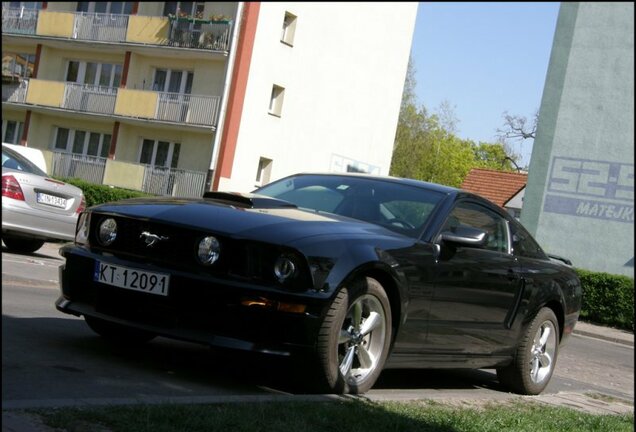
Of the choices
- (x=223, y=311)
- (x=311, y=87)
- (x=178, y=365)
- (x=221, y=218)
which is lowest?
(x=178, y=365)

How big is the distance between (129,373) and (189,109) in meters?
32.7

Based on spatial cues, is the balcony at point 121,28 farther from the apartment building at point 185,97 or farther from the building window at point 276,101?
the building window at point 276,101

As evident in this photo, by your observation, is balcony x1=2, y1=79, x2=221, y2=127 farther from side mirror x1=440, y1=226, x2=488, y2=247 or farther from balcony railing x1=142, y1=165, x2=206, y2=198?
side mirror x1=440, y1=226, x2=488, y2=247

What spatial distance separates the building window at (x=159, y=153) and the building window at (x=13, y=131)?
271 inches

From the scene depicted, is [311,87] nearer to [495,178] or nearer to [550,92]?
[550,92]

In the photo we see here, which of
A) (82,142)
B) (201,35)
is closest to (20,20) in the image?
(82,142)

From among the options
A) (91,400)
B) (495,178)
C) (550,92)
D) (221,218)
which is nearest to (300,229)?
(221,218)

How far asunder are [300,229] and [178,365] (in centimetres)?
129

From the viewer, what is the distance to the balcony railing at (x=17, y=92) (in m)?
42.3

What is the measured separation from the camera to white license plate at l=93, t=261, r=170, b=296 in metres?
5.36

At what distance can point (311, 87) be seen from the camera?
3847 cm

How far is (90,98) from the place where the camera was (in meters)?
40.4

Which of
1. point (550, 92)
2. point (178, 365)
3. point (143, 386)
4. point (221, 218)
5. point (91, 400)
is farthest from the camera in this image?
point (550, 92)

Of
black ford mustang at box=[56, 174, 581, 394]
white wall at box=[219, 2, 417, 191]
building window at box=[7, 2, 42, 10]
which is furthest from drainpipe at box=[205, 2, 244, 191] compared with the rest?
black ford mustang at box=[56, 174, 581, 394]
